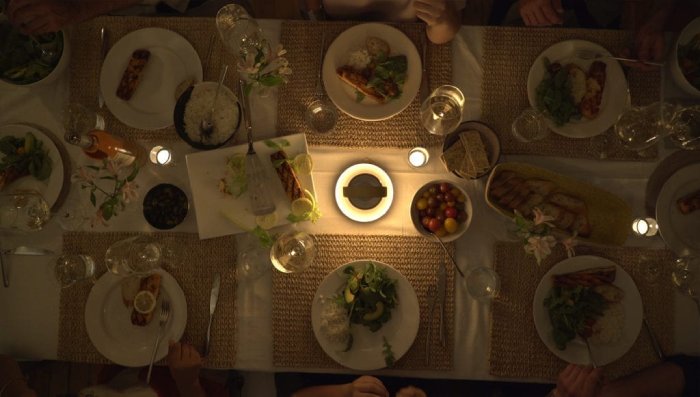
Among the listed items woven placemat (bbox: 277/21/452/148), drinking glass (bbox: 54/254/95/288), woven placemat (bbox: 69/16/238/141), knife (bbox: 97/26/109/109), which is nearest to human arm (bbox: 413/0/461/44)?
woven placemat (bbox: 277/21/452/148)

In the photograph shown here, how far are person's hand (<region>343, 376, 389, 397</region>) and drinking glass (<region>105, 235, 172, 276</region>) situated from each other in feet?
2.16

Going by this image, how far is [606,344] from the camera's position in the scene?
4.01 feet

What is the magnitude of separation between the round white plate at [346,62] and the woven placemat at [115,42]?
0.30 m

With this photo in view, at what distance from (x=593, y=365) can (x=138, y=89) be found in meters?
1.49

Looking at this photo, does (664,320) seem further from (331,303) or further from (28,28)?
(28,28)

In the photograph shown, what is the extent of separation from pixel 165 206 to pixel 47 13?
626mm

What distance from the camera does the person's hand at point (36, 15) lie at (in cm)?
128

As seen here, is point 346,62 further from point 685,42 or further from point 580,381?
point 580,381

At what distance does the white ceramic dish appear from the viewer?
4.23ft

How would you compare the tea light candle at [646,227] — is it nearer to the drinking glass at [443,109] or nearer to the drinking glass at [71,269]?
the drinking glass at [443,109]

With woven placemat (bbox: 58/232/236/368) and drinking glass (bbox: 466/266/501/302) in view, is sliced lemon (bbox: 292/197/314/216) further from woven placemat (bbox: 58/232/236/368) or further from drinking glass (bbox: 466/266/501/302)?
drinking glass (bbox: 466/266/501/302)

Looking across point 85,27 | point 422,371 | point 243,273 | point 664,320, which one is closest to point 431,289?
point 422,371

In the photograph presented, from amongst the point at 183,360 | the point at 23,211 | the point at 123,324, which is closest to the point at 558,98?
the point at 183,360

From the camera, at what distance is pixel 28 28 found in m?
1.29
